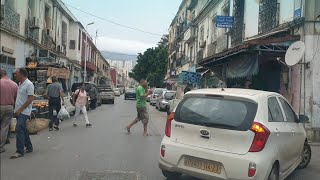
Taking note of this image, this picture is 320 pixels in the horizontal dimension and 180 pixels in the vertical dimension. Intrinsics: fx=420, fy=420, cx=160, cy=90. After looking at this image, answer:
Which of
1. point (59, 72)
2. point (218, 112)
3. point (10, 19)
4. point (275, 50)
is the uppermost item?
point (10, 19)

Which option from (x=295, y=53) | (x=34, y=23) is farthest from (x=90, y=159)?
(x=34, y=23)

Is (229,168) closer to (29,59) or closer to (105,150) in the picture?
(105,150)

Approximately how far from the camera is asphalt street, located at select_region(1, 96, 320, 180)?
289 inches

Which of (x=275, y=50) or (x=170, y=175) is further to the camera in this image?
(x=275, y=50)

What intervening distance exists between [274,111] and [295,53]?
5.80m

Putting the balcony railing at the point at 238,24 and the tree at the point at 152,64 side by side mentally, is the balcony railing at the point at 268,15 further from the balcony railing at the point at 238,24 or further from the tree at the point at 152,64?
the tree at the point at 152,64

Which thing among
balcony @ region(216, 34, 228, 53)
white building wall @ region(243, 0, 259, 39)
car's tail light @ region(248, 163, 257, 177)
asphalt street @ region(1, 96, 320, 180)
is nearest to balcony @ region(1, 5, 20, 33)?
asphalt street @ region(1, 96, 320, 180)

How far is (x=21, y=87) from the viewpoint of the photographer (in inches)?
346

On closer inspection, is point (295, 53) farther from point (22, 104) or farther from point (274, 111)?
point (22, 104)

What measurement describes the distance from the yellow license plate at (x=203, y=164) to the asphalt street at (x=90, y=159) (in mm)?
1032

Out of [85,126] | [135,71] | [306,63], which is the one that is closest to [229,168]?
[306,63]

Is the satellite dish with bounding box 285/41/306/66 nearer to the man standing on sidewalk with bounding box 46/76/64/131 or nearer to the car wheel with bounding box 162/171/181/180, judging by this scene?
the car wheel with bounding box 162/171/181/180

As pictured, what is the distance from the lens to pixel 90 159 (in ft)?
28.8

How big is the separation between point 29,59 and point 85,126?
9815 mm
